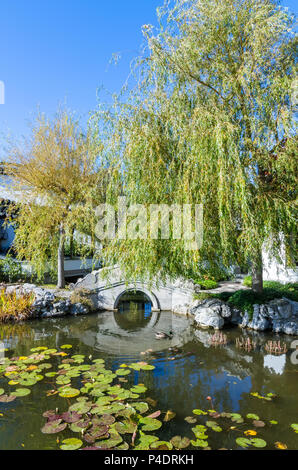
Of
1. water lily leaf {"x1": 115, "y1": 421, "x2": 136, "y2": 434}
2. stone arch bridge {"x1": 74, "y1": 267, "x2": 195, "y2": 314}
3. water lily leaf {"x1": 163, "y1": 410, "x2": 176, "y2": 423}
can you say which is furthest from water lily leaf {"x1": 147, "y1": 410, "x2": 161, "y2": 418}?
stone arch bridge {"x1": 74, "y1": 267, "x2": 195, "y2": 314}

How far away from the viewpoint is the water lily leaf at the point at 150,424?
3.77 m

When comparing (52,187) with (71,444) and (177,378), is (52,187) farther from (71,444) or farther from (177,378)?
(71,444)

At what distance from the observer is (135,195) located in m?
6.66

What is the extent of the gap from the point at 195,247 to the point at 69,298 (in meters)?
5.83

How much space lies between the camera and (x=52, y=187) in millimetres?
11375

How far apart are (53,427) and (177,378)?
7.78ft

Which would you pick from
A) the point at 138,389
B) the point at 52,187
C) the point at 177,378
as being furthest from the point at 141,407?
the point at 52,187

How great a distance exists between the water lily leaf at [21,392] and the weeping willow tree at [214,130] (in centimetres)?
293

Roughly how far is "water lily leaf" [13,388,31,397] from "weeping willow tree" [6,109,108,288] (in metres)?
6.62

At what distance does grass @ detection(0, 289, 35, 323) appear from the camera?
9.04 metres

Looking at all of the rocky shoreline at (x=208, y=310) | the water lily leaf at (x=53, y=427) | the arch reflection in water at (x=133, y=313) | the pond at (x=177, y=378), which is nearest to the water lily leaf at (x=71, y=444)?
the pond at (x=177, y=378)

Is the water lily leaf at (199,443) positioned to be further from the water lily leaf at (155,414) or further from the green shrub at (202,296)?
the green shrub at (202,296)
